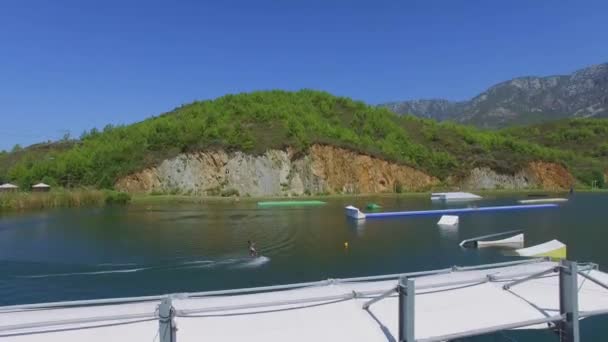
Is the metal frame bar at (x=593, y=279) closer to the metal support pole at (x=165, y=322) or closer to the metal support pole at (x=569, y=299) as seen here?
the metal support pole at (x=569, y=299)

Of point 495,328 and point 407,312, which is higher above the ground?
point 407,312

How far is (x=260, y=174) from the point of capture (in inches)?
3415

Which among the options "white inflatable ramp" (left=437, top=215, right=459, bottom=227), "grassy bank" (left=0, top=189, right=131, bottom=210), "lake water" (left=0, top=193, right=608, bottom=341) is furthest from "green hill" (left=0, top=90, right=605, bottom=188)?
"white inflatable ramp" (left=437, top=215, right=459, bottom=227)

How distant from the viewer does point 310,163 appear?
296 feet

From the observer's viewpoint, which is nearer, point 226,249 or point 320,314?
point 320,314

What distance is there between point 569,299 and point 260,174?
79290 millimetres

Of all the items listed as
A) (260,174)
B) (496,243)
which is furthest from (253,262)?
(260,174)

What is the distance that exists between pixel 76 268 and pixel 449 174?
88309 mm

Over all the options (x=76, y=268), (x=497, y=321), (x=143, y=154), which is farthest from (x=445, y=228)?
(x=143, y=154)

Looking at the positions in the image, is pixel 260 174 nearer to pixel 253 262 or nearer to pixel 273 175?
pixel 273 175

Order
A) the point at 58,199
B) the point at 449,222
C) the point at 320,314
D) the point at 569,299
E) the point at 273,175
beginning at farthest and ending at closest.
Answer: the point at 273,175 → the point at 58,199 → the point at 449,222 → the point at 569,299 → the point at 320,314

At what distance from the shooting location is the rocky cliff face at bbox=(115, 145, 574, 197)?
3342 inches

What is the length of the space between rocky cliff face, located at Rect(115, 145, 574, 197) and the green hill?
5.63ft

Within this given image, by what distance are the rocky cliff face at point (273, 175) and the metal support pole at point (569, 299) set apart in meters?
77.2
